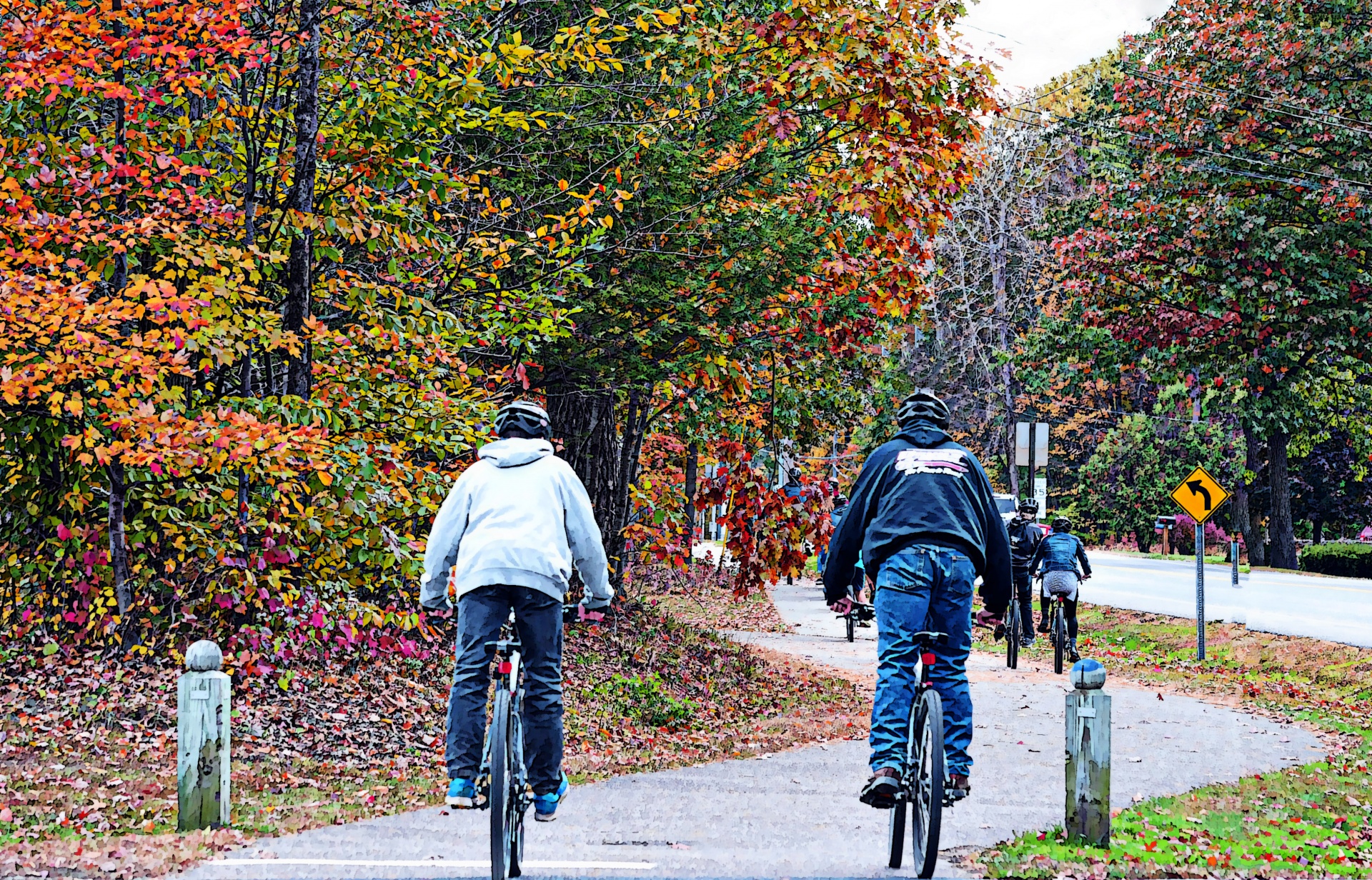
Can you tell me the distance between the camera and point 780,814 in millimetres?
8461

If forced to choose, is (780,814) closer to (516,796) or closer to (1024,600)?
(516,796)

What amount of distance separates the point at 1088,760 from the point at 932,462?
1.72 meters

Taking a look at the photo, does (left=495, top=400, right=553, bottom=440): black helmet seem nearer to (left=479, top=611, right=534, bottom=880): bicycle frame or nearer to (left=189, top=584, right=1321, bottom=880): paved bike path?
(left=479, top=611, right=534, bottom=880): bicycle frame

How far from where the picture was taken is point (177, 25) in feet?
31.9

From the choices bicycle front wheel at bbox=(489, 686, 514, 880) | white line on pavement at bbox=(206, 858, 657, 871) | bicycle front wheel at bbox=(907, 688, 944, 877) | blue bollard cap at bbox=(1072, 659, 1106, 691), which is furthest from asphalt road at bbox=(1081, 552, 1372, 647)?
bicycle front wheel at bbox=(489, 686, 514, 880)

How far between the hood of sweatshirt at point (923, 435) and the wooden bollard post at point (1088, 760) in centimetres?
132

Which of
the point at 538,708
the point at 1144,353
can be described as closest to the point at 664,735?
the point at 538,708

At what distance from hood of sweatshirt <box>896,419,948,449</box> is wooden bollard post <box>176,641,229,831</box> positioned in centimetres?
361

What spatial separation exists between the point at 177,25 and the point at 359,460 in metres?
3.27

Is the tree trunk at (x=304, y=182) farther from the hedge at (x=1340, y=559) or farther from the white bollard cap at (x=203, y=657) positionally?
the hedge at (x=1340, y=559)

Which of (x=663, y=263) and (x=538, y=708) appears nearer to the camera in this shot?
(x=538, y=708)

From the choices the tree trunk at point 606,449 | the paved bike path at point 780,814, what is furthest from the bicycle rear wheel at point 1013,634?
the tree trunk at point 606,449

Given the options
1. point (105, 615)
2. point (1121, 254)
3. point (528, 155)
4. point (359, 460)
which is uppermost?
point (1121, 254)

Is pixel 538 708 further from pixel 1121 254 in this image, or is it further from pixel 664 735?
pixel 1121 254
